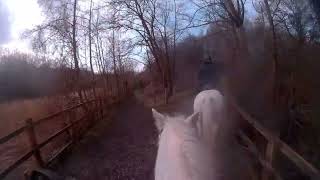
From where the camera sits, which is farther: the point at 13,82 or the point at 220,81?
the point at 13,82

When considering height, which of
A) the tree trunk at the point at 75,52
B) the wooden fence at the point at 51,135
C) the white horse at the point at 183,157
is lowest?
the wooden fence at the point at 51,135

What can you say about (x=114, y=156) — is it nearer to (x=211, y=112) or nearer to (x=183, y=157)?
(x=211, y=112)

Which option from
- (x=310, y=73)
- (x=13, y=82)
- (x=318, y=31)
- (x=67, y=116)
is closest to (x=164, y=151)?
(x=67, y=116)

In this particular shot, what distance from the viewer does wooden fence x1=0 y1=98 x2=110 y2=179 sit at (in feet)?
20.1

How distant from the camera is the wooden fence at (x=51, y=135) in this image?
6.12 m

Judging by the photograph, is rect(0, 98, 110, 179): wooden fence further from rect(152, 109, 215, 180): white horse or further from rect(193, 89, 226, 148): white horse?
rect(152, 109, 215, 180): white horse

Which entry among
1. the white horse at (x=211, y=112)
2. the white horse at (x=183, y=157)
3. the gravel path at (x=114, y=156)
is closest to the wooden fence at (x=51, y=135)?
the gravel path at (x=114, y=156)

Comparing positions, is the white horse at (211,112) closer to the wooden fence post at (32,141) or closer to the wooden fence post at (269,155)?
the wooden fence post at (269,155)

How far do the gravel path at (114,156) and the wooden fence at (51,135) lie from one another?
12.8 inches

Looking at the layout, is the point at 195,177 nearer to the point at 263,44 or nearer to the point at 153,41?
the point at 263,44

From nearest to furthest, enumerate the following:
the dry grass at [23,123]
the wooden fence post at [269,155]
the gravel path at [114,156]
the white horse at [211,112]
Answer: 1. the wooden fence post at [269,155]
2. the white horse at [211,112]
3. the gravel path at [114,156]
4. the dry grass at [23,123]

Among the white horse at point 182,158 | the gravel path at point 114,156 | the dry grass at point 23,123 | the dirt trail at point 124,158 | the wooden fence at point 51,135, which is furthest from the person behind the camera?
the dry grass at point 23,123

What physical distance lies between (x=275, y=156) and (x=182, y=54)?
2900 centimetres

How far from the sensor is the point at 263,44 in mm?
19047
